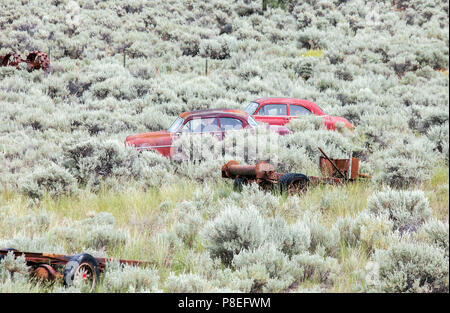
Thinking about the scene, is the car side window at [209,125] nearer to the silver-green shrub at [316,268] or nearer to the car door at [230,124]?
the car door at [230,124]

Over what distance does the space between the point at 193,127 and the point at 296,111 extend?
12.6 ft

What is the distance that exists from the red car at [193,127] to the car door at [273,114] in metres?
1.90

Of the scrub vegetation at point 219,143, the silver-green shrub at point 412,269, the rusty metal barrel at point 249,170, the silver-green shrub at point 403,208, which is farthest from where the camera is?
the rusty metal barrel at point 249,170

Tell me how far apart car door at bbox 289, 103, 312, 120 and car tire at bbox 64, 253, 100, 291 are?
959 centimetres

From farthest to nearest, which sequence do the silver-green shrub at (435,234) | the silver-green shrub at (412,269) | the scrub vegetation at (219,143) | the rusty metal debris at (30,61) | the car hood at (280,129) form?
1. the rusty metal debris at (30,61)
2. the car hood at (280,129)
3. the silver-green shrub at (435,234)
4. the scrub vegetation at (219,143)
5. the silver-green shrub at (412,269)

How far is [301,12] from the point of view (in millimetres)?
29734

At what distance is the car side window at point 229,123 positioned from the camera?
10.6 metres

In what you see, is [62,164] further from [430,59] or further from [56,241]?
[430,59]

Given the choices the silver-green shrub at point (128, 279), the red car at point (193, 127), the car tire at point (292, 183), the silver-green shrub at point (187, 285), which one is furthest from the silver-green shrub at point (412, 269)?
the red car at point (193, 127)

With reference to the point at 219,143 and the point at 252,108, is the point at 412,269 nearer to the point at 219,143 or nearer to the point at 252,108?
the point at 219,143

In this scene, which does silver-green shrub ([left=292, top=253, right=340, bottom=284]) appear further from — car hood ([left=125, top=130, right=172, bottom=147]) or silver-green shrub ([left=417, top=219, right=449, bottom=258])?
car hood ([left=125, top=130, right=172, bottom=147])

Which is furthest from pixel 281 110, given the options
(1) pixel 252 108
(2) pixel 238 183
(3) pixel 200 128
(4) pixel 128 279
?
(4) pixel 128 279

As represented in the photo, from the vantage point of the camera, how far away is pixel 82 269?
3816 millimetres
